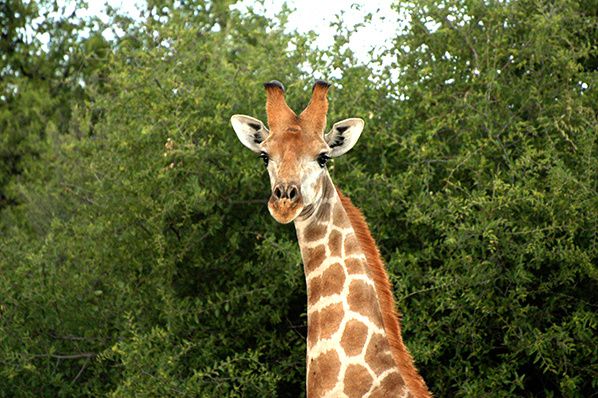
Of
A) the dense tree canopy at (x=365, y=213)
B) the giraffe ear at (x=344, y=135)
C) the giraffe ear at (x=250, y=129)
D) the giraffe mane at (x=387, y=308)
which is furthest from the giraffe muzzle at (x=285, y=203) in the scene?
the dense tree canopy at (x=365, y=213)

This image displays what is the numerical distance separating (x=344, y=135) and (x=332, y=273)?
0.85 meters

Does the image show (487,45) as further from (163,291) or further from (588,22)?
(163,291)

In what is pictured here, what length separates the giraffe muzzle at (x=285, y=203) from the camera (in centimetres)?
575

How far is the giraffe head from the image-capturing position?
19.1 ft

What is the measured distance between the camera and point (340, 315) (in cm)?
598

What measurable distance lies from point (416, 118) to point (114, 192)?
9.61 ft

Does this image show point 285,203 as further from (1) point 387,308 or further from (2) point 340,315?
(1) point 387,308

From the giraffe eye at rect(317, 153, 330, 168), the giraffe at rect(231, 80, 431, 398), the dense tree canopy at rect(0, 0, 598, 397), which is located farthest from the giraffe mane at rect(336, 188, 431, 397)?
the dense tree canopy at rect(0, 0, 598, 397)

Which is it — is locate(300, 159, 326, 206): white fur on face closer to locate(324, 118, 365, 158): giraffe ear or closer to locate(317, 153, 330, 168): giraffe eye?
locate(317, 153, 330, 168): giraffe eye

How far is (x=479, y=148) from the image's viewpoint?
973 cm

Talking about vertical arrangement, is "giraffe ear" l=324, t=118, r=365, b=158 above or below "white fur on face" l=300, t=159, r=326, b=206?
above

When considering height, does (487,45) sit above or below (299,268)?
above

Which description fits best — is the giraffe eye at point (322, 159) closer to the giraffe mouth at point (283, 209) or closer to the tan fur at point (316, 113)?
the tan fur at point (316, 113)

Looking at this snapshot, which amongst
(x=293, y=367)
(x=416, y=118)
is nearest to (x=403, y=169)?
(x=416, y=118)
